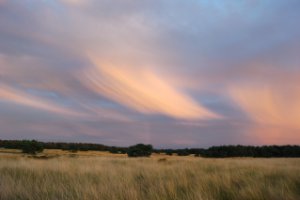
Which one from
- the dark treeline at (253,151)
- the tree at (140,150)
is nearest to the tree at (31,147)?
the tree at (140,150)

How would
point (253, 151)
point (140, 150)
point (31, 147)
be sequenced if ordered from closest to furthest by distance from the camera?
point (31, 147) < point (140, 150) < point (253, 151)

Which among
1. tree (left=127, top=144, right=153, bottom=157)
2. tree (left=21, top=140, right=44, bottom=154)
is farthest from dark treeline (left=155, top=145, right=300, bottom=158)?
tree (left=21, top=140, right=44, bottom=154)

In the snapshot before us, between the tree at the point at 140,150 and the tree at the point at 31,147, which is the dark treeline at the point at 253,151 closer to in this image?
the tree at the point at 140,150

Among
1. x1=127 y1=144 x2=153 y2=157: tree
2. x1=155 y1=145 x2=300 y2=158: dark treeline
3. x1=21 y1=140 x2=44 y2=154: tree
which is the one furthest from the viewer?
x1=155 y1=145 x2=300 y2=158: dark treeline

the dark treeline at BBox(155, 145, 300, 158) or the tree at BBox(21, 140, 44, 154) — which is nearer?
the tree at BBox(21, 140, 44, 154)

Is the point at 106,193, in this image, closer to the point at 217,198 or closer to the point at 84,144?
the point at 217,198

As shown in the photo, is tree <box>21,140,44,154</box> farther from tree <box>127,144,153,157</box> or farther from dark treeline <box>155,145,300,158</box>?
dark treeline <box>155,145,300,158</box>

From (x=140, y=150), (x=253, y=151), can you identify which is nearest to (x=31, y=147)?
(x=140, y=150)

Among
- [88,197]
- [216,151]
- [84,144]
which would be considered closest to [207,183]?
[88,197]

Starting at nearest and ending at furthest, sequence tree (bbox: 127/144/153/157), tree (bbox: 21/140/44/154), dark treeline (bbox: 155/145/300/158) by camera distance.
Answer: tree (bbox: 21/140/44/154)
tree (bbox: 127/144/153/157)
dark treeline (bbox: 155/145/300/158)

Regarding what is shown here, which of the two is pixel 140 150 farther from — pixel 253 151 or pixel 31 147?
pixel 253 151

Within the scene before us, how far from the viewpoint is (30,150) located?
6575 centimetres

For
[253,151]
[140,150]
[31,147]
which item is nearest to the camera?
[31,147]

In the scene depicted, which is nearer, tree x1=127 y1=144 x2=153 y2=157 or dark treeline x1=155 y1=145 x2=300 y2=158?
tree x1=127 y1=144 x2=153 y2=157
